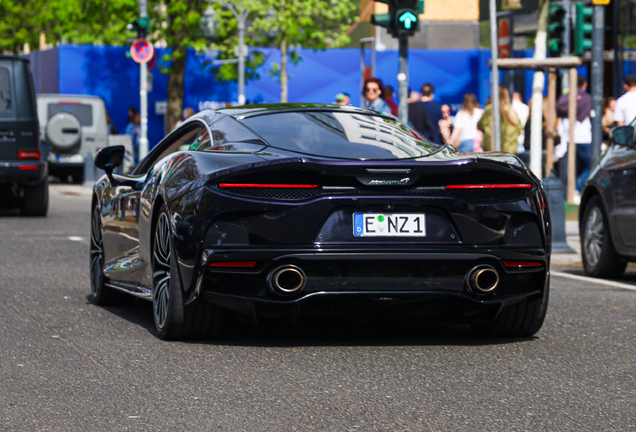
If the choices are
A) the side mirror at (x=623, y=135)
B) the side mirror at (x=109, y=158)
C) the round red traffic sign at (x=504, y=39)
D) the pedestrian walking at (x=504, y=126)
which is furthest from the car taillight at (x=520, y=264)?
the round red traffic sign at (x=504, y=39)

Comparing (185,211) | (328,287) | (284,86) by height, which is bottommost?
(328,287)

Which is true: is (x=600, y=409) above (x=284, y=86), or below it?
below

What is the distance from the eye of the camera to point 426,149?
6.29 metres

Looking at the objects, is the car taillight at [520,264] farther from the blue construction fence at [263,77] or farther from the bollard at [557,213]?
the blue construction fence at [263,77]

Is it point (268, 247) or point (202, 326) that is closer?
point (268, 247)

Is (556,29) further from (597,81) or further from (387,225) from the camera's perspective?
(387,225)

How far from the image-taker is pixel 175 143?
7250 millimetres

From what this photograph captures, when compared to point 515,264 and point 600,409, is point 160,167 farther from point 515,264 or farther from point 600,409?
point 600,409

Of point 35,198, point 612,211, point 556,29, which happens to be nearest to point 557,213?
point 612,211

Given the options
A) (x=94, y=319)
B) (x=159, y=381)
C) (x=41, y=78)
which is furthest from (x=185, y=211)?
(x=41, y=78)

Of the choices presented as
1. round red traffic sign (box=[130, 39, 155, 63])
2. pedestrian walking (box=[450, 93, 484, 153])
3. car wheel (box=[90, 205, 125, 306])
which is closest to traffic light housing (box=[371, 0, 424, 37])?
pedestrian walking (box=[450, 93, 484, 153])

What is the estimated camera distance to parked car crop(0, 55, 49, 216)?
642 inches

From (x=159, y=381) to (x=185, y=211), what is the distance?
3.26ft

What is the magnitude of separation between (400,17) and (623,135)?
211 inches
